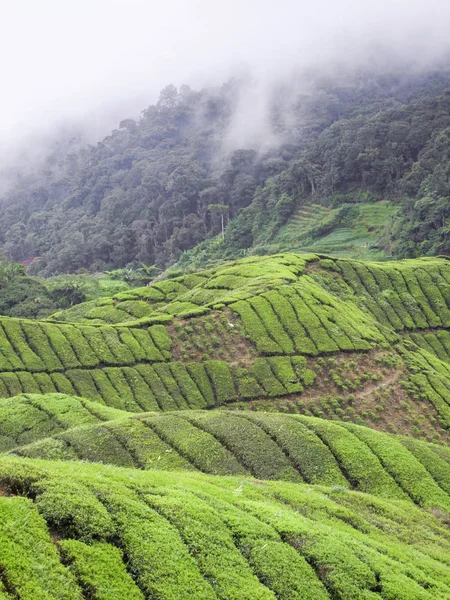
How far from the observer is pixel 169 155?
123875 mm

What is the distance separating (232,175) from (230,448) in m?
91.8

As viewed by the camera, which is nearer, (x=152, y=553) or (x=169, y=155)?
(x=152, y=553)

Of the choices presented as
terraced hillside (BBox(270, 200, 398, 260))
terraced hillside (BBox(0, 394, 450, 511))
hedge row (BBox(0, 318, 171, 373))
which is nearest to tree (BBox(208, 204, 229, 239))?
terraced hillside (BBox(270, 200, 398, 260))

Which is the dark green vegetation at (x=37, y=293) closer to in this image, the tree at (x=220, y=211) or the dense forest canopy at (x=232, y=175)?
the dense forest canopy at (x=232, y=175)

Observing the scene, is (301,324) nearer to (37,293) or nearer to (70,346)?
(70,346)

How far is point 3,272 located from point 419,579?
2006 inches

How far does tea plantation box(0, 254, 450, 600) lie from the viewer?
6.95m

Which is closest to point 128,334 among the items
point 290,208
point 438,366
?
point 438,366

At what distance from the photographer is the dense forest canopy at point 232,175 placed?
74.9 m

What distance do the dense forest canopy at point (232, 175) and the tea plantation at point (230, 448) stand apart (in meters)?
34.9

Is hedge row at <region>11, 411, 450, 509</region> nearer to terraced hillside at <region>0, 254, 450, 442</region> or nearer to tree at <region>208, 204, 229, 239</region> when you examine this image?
terraced hillside at <region>0, 254, 450, 442</region>

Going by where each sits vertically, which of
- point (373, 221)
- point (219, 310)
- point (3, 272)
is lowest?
point (373, 221)

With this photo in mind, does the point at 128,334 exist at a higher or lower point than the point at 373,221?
higher

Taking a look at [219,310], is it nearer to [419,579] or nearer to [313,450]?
[313,450]
